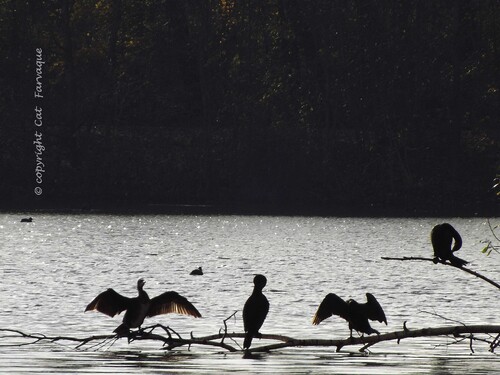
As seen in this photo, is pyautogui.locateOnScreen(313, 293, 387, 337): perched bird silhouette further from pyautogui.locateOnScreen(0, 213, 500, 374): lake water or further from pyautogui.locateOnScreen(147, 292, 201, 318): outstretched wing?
pyautogui.locateOnScreen(147, 292, 201, 318): outstretched wing

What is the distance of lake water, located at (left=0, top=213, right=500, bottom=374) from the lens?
22.4 m

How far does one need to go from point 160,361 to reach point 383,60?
66903 millimetres

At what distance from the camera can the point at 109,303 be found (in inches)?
842

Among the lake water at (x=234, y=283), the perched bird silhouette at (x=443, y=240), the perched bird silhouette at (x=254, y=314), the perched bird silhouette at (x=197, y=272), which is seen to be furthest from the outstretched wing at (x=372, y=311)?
the perched bird silhouette at (x=197, y=272)

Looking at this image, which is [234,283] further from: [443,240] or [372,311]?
[443,240]

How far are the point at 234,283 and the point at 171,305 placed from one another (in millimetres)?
20958

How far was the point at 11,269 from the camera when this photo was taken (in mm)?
46875

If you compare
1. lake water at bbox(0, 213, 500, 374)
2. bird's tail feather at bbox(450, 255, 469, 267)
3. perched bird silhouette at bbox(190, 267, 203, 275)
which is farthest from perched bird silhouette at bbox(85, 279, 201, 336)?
perched bird silhouette at bbox(190, 267, 203, 275)

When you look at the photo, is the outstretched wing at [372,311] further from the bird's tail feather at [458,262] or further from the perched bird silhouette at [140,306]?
the bird's tail feather at [458,262]

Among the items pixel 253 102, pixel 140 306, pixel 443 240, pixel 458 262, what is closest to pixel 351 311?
pixel 140 306

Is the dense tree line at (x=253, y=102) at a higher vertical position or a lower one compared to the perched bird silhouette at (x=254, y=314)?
higher

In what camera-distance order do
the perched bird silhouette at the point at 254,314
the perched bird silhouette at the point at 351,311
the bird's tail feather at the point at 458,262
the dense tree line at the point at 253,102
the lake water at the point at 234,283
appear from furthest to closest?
1. the dense tree line at the point at 253,102
2. the lake water at the point at 234,283
3. the perched bird silhouette at the point at 351,311
4. the perched bird silhouette at the point at 254,314
5. the bird's tail feather at the point at 458,262

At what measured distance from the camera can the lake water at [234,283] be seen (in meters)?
22.4

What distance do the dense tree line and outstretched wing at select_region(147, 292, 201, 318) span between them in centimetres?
6419
